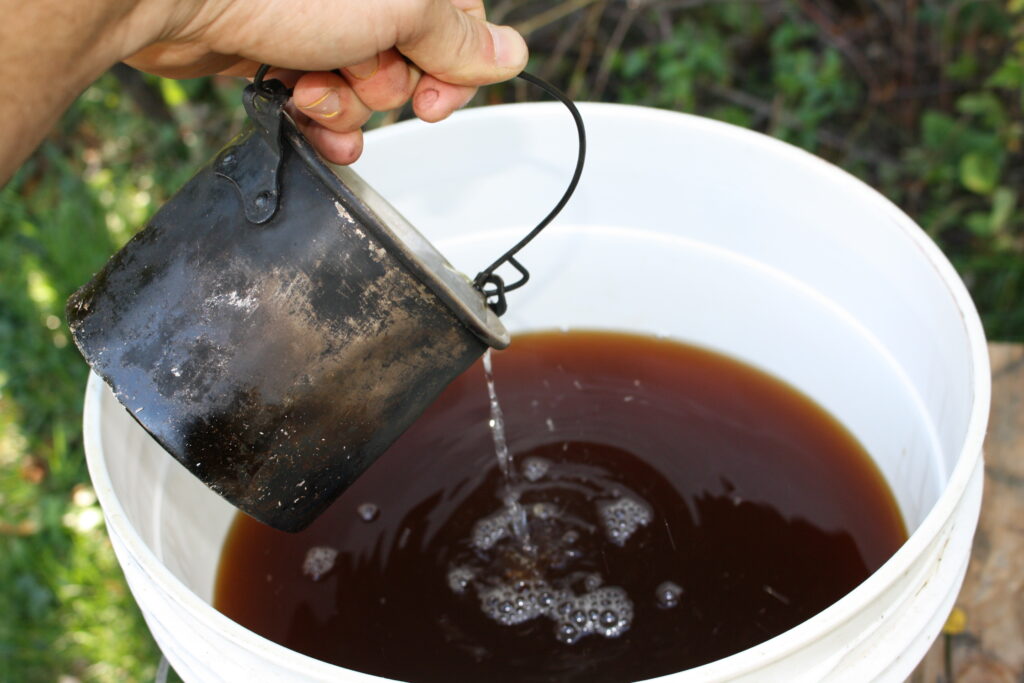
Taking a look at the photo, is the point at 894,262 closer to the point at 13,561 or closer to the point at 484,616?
the point at 484,616

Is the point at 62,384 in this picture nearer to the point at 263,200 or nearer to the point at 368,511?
the point at 368,511

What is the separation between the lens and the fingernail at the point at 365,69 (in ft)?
3.35

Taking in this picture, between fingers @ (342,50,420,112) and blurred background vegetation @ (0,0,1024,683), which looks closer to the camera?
fingers @ (342,50,420,112)

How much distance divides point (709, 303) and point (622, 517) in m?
0.36

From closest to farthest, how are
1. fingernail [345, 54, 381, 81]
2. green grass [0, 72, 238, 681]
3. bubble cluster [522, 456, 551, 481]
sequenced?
fingernail [345, 54, 381, 81]
bubble cluster [522, 456, 551, 481]
green grass [0, 72, 238, 681]

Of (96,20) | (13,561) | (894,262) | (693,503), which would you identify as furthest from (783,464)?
(13,561)

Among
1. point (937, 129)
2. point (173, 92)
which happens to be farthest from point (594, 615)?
point (173, 92)

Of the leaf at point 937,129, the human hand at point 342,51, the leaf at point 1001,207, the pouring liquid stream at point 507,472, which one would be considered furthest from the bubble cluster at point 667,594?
the leaf at point 937,129

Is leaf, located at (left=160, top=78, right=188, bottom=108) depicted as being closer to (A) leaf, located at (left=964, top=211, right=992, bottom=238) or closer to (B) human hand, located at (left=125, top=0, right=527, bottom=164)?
(B) human hand, located at (left=125, top=0, right=527, bottom=164)

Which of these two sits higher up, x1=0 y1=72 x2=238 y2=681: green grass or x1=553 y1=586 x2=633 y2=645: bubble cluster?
x1=553 y1=586 x2=633 y2=645: bubble cluster

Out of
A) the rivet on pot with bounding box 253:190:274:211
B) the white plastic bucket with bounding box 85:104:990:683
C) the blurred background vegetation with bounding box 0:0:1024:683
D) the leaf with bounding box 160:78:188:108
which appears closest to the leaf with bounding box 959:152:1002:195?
the blurred background vegetation with bounding box 0:0:1024:683

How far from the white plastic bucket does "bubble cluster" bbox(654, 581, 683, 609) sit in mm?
294

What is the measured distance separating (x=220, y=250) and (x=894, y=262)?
753 millimetres

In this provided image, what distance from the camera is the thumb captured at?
94 cm
